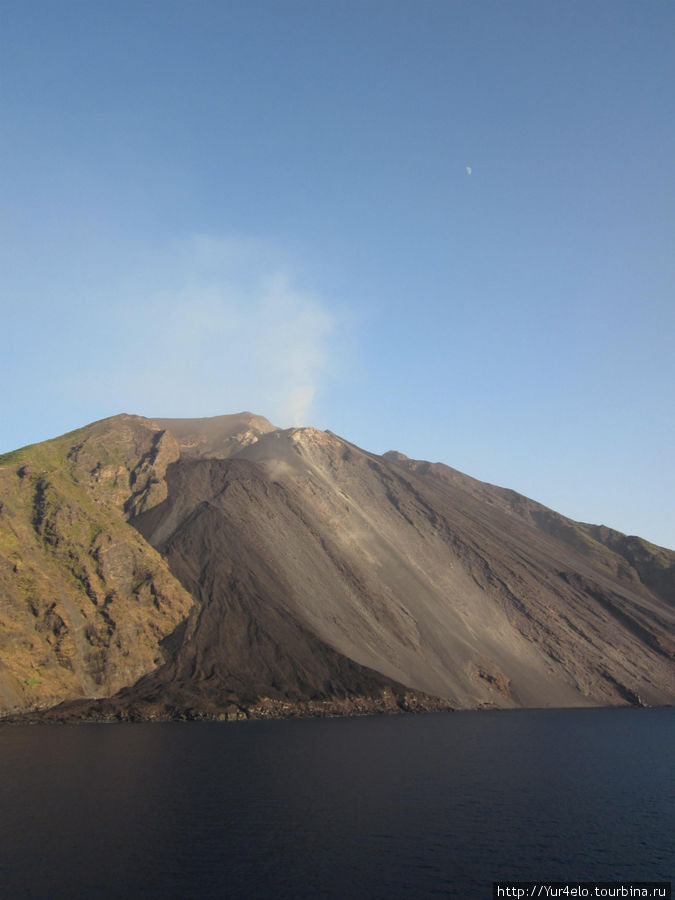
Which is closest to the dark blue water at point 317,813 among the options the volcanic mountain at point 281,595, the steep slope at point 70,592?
the steep slope at point 70,592

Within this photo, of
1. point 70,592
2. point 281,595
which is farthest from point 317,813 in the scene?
point 281,595

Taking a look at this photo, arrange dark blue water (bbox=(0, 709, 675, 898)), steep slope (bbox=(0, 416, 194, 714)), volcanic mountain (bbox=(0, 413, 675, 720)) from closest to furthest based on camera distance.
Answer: dark blue water (bbox=(0, 709, 675, 898)), steep slope (bbox=(0, 416, 194, 714)), volcanic mountain (bbox=(0, 413, 675, 720))

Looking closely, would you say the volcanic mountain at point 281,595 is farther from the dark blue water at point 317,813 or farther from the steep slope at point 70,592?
the dark blue water at point 317,813

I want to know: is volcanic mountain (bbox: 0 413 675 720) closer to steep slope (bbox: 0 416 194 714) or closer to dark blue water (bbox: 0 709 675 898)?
steep slope (bbox: 0 416 194 714)

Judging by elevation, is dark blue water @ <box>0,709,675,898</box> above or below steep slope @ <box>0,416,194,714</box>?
below

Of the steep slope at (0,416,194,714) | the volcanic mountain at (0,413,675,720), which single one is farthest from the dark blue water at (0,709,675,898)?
the volcanic mountain at (0,413,675,720)

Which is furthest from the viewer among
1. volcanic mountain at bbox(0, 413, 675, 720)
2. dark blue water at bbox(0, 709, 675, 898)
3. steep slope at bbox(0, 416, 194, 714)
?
volcanic mountain at bbox(0, 413, 675, 720)
